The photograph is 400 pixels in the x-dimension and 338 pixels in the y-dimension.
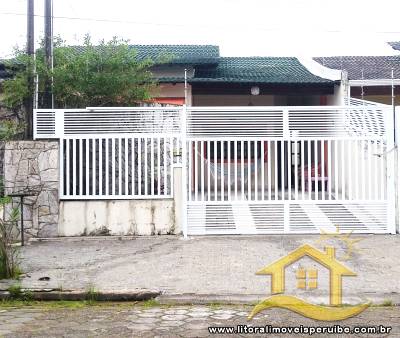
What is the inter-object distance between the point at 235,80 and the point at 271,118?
441 centimetres

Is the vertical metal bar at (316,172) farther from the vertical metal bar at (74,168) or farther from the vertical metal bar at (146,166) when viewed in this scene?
the vertical metal bar at (74,168)

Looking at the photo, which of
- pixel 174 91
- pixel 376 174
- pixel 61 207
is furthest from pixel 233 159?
pixel 174 91

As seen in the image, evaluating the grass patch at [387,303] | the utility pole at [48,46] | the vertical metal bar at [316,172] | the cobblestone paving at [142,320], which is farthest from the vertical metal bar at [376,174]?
the utility pole at [48,46]

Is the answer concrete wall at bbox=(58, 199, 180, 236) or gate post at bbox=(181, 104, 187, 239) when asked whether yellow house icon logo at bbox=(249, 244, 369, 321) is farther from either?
concrete wall at bbox=(58, 199, 180, 236)

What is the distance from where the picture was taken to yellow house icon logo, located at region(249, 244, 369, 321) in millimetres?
5504

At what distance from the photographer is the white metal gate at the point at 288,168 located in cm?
964

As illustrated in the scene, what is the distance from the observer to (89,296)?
243 inches

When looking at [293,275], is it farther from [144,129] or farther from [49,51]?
[49,51]

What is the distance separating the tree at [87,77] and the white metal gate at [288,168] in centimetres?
176

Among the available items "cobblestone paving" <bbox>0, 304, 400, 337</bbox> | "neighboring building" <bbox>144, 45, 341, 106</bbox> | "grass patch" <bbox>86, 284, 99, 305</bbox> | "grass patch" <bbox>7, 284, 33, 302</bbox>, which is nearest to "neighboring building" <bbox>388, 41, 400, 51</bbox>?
"neighboring building" <bbox>144, 45, 341, 106</bbox>

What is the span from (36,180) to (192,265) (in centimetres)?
381

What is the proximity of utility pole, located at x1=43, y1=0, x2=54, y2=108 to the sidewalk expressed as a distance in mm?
2953

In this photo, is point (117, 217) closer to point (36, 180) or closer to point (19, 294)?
point (36, 180)

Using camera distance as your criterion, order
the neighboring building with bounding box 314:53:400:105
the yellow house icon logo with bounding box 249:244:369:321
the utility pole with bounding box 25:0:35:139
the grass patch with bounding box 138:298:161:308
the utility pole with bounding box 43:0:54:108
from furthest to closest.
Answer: the neighboring building with bounding box 314:53:400:105 < the utility pole with bounding box 43:0:54:108 < the utility pole with bounding box 25:0:35:139 < the grass patch with bounding box 138:298:161:308 < the yellow house icon logo with bounding box 249:244:369:321
